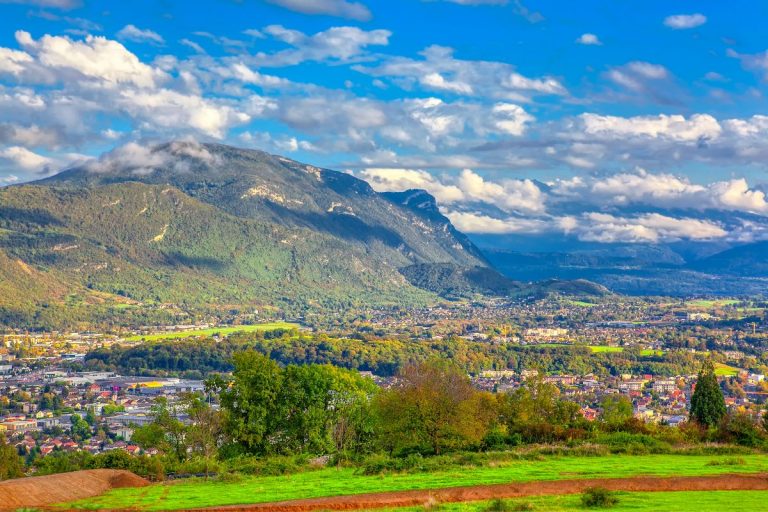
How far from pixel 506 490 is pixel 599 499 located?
606cm

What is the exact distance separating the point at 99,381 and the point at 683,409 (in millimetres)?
118355

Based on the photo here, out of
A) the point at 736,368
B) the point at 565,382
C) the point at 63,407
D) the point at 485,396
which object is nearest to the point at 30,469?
the point at 485,396

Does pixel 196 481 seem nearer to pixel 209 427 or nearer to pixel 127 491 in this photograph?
pixel 127 491

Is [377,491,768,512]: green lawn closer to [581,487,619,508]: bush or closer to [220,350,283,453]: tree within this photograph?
[581,487,619,508]: bush

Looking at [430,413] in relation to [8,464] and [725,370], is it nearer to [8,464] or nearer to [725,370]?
[8,464]

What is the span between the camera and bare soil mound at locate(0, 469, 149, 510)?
40625mm

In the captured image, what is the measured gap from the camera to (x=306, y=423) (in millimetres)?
68750

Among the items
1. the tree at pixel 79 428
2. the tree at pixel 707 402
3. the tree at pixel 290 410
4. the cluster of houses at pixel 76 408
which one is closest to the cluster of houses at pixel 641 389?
the tree at pixel 707 402

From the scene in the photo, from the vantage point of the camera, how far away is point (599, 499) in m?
35.1

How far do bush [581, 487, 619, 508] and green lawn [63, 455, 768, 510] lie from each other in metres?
7.11

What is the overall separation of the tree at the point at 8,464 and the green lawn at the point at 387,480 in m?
17.8

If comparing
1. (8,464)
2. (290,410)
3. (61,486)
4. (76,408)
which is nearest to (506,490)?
(61,486)

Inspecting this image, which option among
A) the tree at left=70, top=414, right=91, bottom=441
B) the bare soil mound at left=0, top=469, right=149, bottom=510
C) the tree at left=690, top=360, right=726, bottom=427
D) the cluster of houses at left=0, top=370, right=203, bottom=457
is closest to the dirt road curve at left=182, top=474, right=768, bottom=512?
the bare soil mound at left=0, top=469, right=149, bottom=510

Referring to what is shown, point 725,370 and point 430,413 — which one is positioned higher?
point 430,413
